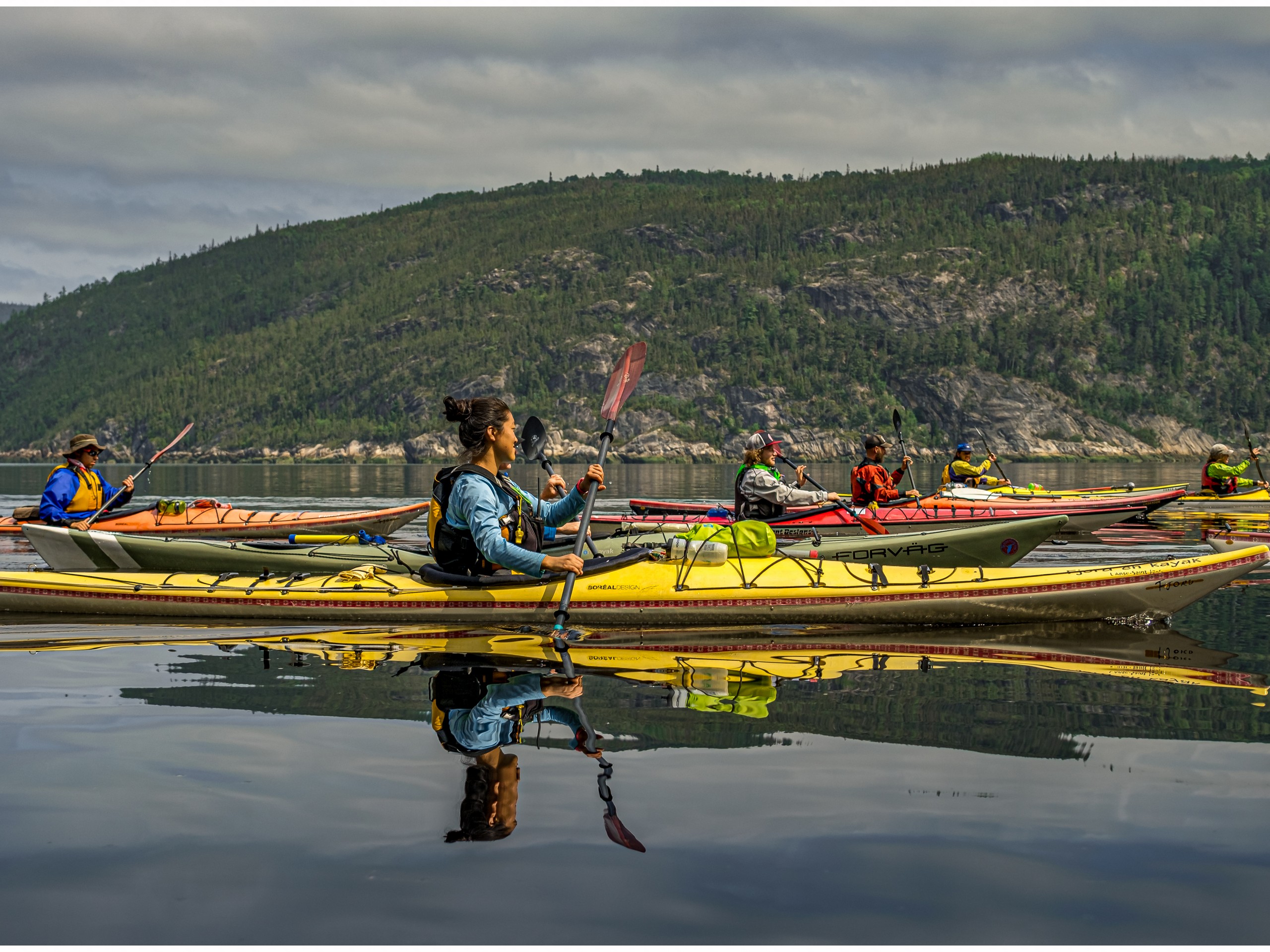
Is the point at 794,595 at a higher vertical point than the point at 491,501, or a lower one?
lower

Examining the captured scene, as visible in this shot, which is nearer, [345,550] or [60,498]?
[345,550]

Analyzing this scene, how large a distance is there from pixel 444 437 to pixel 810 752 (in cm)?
17856

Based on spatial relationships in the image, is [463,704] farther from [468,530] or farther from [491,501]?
[468,530]

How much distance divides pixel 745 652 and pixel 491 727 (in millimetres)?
3401

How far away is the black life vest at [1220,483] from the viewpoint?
26281 millimetres

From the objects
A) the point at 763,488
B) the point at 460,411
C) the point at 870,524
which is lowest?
the point at 870,524

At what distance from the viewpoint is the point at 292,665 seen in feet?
31.8

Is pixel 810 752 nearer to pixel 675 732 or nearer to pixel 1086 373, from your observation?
pixel 675 732

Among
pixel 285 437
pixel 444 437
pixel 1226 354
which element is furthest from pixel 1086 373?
pixel 285 437

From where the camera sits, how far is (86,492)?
59.3ft

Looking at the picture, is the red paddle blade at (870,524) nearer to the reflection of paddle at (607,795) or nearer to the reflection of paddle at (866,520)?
the reflection of paddle at (866,520)

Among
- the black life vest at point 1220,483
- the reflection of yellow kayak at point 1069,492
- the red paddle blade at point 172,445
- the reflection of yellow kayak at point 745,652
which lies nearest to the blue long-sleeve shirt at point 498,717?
the reflection of yellow kayak at point 745,652

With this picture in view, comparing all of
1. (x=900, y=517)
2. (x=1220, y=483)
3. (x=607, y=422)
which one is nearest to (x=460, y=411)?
(x=607, y=422)

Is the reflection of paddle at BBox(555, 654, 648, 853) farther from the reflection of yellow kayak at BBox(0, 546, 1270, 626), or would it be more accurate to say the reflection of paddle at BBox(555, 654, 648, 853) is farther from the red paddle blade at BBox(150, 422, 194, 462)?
the red paddle blade at BBox(150, 422, 194, 462)
